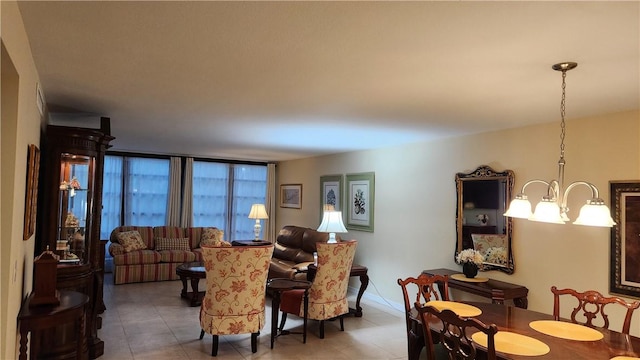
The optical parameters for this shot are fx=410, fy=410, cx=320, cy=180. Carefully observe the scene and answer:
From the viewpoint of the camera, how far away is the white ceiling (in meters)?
1.82

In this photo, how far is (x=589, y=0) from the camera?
1.64 m

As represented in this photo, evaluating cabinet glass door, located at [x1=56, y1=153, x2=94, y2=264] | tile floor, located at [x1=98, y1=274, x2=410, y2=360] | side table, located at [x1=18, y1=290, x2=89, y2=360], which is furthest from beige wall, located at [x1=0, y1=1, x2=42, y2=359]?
tile floor, located at [x1=98, y1=274, x2=410, y2=360]

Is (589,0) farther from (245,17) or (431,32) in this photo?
(245,17)

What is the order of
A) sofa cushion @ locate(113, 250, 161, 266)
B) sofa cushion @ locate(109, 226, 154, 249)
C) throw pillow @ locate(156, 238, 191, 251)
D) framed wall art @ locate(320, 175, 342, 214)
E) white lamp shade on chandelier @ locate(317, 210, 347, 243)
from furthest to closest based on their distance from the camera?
1. throw pillow @ locate(156, 238, 191, 251)
2. sofa cushion @ locate(109, 226, 154, 249)
3. framed wall art @ locate(320, 175, 342, 214)
4. sofa cushion @ locate(113, 250, 161, 266)
5. white lamp shade on chandelier @ locate(317, 210, 347, 243)

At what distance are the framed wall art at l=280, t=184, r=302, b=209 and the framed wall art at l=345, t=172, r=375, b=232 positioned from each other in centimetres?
179

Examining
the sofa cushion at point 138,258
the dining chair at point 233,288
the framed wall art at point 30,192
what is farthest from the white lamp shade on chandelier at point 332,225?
the framed wall art at point 30,192

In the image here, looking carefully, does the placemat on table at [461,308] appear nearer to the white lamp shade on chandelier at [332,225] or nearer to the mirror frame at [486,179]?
the mirror frame at [486,179]

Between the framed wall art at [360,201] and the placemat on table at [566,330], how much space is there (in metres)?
3.72

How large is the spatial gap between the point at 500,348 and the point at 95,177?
11.9ft

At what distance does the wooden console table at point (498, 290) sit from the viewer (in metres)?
3.95

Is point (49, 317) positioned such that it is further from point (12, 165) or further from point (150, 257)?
point (150, 257)

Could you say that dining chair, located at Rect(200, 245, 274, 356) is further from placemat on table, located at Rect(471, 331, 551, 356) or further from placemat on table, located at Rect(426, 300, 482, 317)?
placemat on table, located at Rect(471, 331, 551, 356)

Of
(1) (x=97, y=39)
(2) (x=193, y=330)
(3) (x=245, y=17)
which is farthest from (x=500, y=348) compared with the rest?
(2) (x=193, y=330)

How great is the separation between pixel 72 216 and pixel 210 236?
4.41 m
